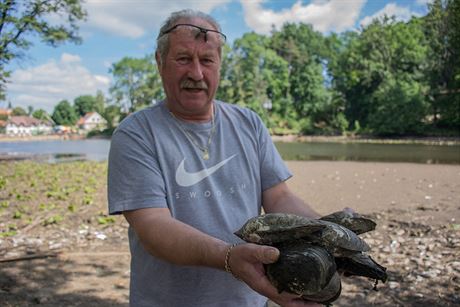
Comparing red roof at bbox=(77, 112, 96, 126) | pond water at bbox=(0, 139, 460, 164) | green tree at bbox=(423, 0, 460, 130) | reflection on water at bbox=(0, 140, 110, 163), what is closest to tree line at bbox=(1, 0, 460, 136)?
green tree at bbox=(423, 0, 460, 130)

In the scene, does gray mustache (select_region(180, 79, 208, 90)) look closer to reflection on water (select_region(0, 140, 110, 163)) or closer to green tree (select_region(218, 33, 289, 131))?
reflection on water (select_region(0, 140, 110, 163))

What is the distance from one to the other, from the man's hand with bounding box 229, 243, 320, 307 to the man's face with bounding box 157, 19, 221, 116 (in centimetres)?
95

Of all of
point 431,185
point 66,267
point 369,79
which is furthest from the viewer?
point 369,79

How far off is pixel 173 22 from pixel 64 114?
143033 mm

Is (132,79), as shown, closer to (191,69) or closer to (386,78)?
(386,78)

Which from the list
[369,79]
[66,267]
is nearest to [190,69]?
[66,267]

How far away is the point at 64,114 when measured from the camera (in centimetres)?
13462

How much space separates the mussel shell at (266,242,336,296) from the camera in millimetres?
1698

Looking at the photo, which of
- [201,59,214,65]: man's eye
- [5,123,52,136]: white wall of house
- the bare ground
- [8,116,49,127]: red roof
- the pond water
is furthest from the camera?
[8,116,49,127]: red roof

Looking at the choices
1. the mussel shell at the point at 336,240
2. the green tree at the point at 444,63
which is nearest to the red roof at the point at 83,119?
the green tree at the point at 444,63

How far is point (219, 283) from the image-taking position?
2.22 metres

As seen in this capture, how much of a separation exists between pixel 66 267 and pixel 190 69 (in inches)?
203

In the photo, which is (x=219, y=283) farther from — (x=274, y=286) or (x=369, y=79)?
(x=369, y=79)

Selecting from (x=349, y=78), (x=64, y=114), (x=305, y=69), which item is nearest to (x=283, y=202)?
(x=349, y=78)
